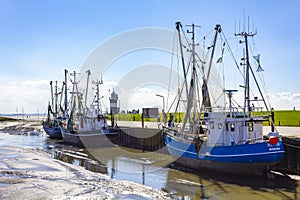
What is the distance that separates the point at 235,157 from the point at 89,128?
27219 mm

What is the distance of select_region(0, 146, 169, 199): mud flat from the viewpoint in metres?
15.2

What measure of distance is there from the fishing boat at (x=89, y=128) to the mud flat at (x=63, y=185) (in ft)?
52.5

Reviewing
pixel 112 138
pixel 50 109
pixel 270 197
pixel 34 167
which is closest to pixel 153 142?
pixel 112 138

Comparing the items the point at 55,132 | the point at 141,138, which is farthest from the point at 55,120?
the point at 141,138

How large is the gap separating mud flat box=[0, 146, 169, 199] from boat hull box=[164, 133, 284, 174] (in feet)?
17.3

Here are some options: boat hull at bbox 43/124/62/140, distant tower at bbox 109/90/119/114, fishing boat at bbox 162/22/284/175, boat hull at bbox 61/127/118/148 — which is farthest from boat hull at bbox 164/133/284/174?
boat hull at bbox 43/124/62/140

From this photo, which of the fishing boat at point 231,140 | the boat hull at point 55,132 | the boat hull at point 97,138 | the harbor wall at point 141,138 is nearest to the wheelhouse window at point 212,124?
the fishing boat at point 231,140

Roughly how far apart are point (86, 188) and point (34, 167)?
8.70 meters

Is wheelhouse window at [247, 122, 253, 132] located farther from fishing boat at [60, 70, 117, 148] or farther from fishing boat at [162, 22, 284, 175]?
fishing boat at [60, 70, 117, 148]

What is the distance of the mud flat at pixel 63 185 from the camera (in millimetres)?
15211

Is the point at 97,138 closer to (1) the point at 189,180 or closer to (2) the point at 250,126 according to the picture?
(1) the point at 189,180

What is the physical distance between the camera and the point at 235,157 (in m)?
19.0

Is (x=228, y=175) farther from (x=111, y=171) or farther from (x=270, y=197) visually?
(x=111, y=171)

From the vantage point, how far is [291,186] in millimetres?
17266
